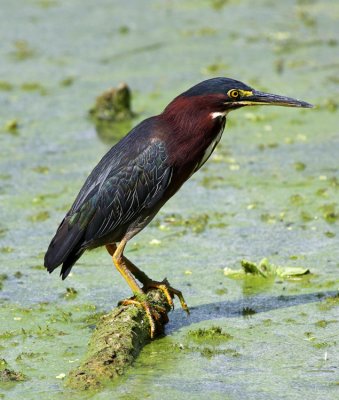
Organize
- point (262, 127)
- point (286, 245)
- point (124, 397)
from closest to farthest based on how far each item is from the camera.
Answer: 1. point (124, 397)
2. point (286, 245)
3. point (262, 127)

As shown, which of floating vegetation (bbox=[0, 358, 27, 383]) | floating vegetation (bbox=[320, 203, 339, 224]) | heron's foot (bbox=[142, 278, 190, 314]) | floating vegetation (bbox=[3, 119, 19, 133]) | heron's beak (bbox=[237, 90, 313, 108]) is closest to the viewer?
floating vegetation (bbox=[0, 358, 27, 383])

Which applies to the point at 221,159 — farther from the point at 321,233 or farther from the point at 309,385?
the point at 309,385

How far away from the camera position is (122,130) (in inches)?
415

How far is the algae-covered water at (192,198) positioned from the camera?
5.77 meters

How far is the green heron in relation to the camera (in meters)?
6.34

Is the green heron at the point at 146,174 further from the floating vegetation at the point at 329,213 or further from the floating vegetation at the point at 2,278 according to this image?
the floating vegetation at the point at 329,213

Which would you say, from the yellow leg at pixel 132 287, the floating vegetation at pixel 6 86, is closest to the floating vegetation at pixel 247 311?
the yellow leg at pixel 132 287

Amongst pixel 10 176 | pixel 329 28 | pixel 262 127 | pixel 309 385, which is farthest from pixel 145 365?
pixel 329 28

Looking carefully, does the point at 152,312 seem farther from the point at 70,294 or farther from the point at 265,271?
Result: the point at 265,271

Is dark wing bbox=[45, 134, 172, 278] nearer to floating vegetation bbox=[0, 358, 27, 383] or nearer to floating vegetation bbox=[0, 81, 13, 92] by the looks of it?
floating vegetation bbox=[0, 358, 27, 383]

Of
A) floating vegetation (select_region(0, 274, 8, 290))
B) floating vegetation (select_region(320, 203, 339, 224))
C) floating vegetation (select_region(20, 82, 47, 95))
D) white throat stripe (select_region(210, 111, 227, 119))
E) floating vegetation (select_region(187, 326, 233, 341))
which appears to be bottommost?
floating vegetation (select_region(187, 326, 233, 341))

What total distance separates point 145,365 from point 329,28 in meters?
8.18

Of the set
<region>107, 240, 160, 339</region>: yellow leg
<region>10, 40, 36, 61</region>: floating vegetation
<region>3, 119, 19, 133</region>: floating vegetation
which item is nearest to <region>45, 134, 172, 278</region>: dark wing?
<region>107, 240, 160, 339</region>: yellow leg

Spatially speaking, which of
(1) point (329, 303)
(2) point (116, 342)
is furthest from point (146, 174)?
(1) point (329, 303)
